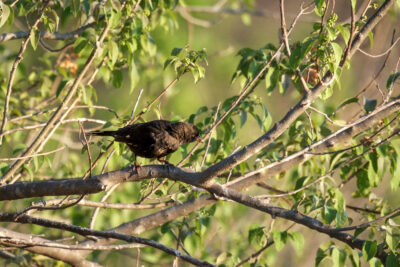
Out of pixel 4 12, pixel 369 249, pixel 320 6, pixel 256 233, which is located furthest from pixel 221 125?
pixel 4 12

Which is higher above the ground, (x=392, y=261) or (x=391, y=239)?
(x=391, y=239)

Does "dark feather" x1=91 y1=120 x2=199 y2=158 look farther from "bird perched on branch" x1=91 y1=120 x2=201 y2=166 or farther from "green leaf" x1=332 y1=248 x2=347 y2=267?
"green leaf" x1=332 y1=248 x2=347 y2=267

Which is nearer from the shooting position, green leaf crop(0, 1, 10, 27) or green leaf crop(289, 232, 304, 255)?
green leaf crop(0, 1, 10, 27)

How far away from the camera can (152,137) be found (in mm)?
4176

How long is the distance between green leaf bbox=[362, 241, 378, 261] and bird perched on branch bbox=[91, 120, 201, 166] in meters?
1.56

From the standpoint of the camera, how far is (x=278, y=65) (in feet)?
13.9

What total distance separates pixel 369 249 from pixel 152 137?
1697 mm

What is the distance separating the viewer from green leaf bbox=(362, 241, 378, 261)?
348 centimetres

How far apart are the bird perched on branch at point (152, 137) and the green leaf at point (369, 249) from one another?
1559mm

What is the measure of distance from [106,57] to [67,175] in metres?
1.40

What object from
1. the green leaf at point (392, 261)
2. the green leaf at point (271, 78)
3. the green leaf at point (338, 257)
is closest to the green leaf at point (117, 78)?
the green leaf at point (271, 78)

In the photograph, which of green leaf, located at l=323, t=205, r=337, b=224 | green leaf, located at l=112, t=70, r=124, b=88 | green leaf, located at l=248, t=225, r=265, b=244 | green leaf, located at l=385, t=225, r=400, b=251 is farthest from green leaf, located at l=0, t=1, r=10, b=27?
green leaf, located at l=385, t=225, r=400, b=251

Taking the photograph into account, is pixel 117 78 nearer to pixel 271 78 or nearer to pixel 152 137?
pixel 152 137

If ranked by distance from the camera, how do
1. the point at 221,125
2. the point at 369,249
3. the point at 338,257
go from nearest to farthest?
the point at 369,249 → the point at 338,257 → the point at 221,125
